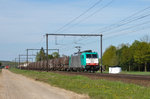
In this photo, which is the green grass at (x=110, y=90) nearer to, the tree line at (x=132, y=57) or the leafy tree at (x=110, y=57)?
the tree line at (x=132, y=57)

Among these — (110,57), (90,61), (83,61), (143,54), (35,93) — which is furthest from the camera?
(110,57)

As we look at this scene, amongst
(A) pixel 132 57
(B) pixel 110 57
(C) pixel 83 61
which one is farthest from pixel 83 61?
(B) pixel 110 57

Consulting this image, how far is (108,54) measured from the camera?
128 meters

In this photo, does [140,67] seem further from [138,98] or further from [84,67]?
[138,98]

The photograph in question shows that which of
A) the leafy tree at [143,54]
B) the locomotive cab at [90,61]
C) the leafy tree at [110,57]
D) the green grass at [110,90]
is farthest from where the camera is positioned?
the leafy tree at [110,57]

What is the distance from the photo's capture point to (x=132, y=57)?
317ft

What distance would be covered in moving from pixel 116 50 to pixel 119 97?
393 ft

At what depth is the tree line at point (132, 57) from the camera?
3292 inches

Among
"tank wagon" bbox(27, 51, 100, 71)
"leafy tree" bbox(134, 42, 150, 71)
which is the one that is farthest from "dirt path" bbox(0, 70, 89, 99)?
"leafy tree" bbox(134, 42, 150, 71)

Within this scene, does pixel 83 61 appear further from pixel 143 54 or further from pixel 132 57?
pixel 132 57

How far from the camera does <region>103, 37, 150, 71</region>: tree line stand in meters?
83.6

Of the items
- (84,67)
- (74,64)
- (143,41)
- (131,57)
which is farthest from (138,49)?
(84,67)

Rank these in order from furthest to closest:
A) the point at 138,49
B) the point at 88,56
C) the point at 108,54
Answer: the point at 108,54, the point at 138,49, the point at 88,56

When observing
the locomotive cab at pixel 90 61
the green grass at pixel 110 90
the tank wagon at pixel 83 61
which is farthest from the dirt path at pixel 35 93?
the tank wagon at pixel 83 61
